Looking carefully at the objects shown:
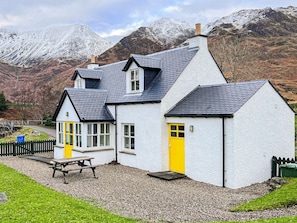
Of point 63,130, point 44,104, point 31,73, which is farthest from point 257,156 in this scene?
point 31,73

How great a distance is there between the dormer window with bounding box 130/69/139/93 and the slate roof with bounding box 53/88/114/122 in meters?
2.67

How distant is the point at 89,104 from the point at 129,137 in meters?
3.83

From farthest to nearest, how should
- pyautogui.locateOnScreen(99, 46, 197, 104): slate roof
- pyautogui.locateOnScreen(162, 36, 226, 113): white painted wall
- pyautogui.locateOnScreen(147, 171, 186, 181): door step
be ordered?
1. pyautogui.locateOnScreen(99, 46, 197, 104): slate roof
2. pyautogui.locateOnScreen(162, 36, 226, 113): white painted wall
3. pyautogui.locateOnScreen(147, 171, 186, 181): door step

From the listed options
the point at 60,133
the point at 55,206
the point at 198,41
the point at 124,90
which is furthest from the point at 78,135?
the point at 55,206

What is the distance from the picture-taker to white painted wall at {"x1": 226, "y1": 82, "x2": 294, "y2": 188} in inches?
526

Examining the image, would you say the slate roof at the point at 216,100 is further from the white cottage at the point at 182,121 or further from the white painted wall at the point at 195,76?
the white painted wall at the point at 195,76

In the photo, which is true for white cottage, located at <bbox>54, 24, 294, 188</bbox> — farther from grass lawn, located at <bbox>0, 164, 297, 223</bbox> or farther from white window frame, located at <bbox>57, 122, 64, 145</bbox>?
grass lawn, located at <bbox>0, 164, 297, 223</bbox>

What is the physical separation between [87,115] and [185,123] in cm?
722

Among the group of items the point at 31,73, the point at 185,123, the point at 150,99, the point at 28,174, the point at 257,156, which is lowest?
the point at 28,174

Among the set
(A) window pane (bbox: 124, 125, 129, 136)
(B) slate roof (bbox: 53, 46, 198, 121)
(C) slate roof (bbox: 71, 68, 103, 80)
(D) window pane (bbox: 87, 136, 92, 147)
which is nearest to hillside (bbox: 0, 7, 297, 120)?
(C) slate roof (bbox: 71, 68, 103, 80)

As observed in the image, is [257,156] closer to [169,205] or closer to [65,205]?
[169,205]

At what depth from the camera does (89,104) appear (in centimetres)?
2020

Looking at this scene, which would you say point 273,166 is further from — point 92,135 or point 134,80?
point 92,135

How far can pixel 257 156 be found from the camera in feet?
46.2
